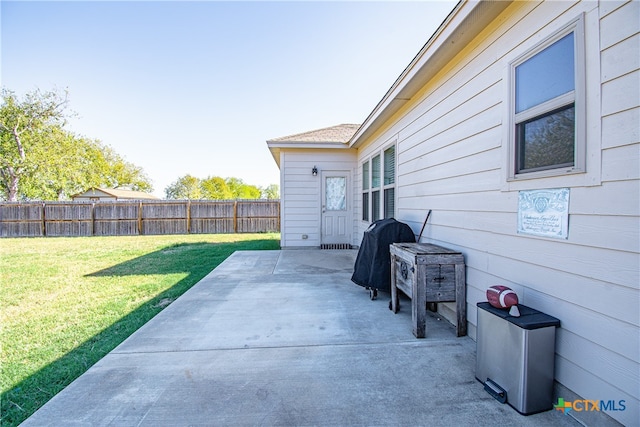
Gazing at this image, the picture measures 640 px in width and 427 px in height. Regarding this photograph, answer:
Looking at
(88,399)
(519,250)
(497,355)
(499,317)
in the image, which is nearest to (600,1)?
(519,250)

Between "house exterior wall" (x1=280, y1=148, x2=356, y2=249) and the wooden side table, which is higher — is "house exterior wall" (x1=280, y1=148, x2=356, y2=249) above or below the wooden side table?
above

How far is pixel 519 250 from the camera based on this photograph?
1.96 meters

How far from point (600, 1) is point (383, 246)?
8.49ft

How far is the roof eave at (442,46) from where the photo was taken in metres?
2.19

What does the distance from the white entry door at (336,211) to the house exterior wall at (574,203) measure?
176 inches

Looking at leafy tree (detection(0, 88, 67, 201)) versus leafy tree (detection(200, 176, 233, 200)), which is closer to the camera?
leafy tree (detection(0, 88, 67, 201))

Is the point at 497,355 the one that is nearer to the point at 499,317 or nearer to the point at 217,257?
the point at 499,317

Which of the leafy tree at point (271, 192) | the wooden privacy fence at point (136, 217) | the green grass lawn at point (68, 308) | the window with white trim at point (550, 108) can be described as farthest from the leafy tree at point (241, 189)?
the window with white trim at point (550, 108)

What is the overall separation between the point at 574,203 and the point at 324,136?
248 inches

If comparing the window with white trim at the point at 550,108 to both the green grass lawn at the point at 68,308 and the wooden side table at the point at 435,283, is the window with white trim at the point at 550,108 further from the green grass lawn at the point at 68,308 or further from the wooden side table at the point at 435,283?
the green grass lawn at the point at 68,308

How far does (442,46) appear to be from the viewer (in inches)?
106

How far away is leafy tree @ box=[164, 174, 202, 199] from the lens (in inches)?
1533

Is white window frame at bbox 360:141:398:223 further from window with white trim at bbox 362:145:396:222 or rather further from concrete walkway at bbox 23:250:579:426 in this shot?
concrete walkway at bbox 23:250:579:426

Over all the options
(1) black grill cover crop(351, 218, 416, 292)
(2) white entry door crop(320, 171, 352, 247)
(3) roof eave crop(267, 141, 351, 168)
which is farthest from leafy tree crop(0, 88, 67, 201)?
(1) black grill cover crop(351, 218, 416, 292)
